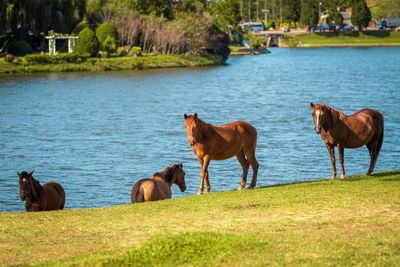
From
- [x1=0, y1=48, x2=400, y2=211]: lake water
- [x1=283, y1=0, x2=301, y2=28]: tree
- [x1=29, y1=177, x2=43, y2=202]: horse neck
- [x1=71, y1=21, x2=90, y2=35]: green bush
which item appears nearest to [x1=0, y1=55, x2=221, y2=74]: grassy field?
[x1=0, y1=48, x2=400, y2=211]: lake water

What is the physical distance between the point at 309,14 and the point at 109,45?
117 metres

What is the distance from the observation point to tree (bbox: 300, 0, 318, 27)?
18362 cm

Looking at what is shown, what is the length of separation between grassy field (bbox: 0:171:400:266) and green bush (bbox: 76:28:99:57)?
212 feet

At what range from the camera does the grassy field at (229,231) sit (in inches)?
293

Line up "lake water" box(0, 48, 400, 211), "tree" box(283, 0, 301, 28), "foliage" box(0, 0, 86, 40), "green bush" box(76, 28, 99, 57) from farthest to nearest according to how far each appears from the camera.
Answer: "tree" box(283, 0, 301, 28)
"green bush" box(76, 28, 99, 57)
"foliage" box(0, 0, 86, 40)
"lake water" box(0, 48, 400, 211)

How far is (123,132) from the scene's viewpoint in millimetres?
33031

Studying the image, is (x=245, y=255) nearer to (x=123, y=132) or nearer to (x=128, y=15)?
(x=123, y=132)

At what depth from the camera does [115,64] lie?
7506 cm

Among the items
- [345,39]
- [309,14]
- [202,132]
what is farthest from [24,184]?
[309,14]

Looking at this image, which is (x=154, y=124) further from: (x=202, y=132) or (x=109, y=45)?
(x=109, y=45)

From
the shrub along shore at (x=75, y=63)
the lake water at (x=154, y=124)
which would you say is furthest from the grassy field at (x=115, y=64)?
the lake water at (x=154, y=124)

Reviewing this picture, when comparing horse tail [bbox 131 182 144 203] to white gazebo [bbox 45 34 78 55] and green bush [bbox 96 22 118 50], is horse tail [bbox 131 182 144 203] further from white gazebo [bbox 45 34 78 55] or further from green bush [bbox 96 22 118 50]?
green bush [bbox 96 22 118 50]

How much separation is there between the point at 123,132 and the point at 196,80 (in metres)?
35.3

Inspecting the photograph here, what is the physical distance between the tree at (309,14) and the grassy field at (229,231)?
577 ft
